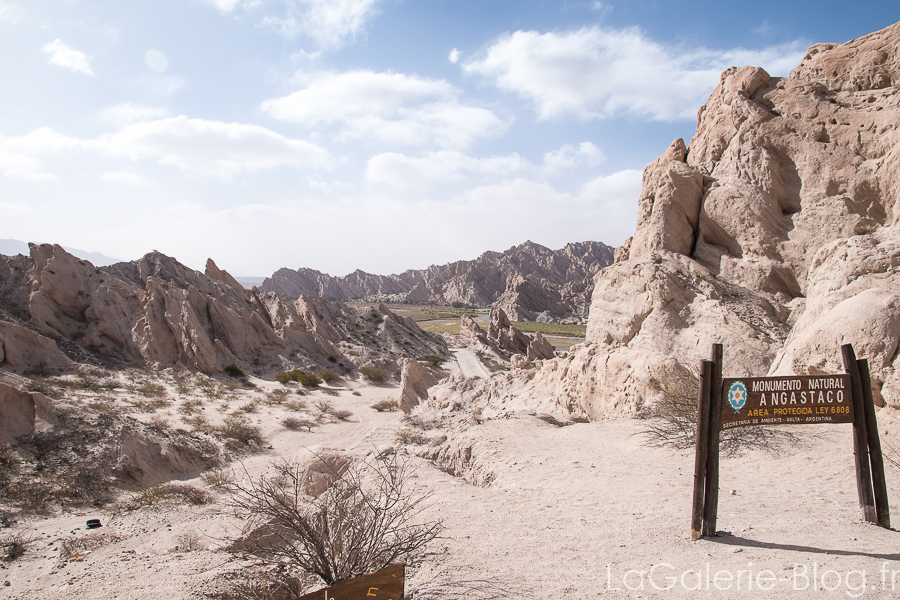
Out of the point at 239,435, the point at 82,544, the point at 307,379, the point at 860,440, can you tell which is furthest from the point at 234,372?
the point at 860,440

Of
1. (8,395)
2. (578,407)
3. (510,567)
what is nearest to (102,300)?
(8,395)

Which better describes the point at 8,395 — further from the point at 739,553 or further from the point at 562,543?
the point at 739,553

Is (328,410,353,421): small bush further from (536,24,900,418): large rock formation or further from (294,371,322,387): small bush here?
(536,24,900,418): large rock formation

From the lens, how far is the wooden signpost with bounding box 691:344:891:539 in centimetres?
513

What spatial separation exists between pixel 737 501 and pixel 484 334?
161ft

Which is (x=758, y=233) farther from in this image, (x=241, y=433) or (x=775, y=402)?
(x=241, y=433)

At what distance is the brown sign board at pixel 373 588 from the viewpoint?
3.25 m

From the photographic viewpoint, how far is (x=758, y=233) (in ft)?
47.0

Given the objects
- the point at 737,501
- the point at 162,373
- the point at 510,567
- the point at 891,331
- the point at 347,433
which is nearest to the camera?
the point at 510,567

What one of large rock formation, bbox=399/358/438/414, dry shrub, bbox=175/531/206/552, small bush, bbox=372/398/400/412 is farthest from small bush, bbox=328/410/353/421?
dry shrub, bbox=175/531/206/552

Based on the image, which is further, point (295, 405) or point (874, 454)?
point (295, 405)

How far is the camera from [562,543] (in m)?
5.45

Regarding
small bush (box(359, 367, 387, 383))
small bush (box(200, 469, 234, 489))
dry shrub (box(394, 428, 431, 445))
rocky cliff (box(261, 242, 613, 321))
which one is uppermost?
rocky cliff (box(261, 242, 613, 321))

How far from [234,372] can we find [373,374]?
9848 mm
